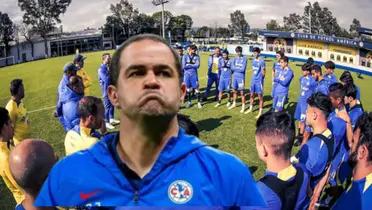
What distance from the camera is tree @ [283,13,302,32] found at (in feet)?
244

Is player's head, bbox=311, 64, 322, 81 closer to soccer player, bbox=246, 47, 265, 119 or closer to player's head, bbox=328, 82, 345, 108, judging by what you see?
soccer player, bbox=246, 47, 265, 119

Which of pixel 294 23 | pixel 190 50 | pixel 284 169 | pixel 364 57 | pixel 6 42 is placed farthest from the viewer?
pixel 294 23

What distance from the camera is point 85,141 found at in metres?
3.34

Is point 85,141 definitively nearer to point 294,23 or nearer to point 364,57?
point 364,57

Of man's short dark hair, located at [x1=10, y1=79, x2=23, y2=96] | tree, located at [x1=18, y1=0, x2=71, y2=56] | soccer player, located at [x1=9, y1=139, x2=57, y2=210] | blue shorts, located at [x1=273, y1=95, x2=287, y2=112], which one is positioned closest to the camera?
soccer player, located at [x1=9, y1=139, x2=57, y2=210]

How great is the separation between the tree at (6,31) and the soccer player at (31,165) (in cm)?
4300

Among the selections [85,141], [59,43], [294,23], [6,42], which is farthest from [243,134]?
[294,23]

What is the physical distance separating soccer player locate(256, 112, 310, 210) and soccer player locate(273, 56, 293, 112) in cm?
693

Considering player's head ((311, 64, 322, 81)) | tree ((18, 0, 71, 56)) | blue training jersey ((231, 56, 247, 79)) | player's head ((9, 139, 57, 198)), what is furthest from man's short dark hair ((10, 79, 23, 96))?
tree ((18, 0, 71, 56))

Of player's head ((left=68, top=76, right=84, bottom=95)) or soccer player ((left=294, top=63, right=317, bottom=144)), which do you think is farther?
soccer player ((left=294, top=63, right=317, bottom=144))

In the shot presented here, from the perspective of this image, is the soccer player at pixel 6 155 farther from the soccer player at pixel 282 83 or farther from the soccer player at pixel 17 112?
the soccer player at pixel 282 83

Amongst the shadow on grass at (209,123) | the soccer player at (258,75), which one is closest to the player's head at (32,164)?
the shadow on grass at (209,123)

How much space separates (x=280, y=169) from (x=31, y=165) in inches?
62.8

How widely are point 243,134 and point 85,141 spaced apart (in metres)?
6.61
